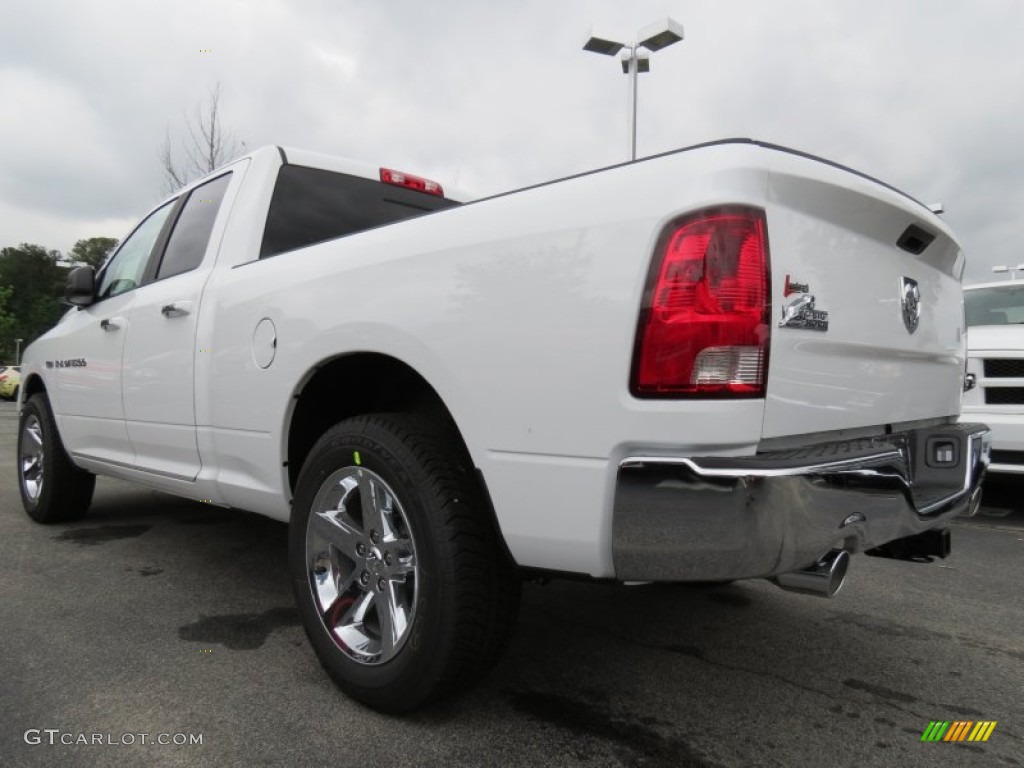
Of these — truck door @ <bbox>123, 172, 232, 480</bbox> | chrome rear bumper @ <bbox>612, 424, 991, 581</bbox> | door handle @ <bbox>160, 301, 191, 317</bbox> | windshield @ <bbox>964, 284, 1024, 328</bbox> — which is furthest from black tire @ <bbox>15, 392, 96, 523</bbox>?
windshield @ <bbox>964, 284, 1024, 328</bbox>

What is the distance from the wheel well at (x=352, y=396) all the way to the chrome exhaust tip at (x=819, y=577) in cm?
102

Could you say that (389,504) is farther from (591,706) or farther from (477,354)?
(591,706)

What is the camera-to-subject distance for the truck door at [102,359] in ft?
11.9

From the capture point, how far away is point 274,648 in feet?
8.58

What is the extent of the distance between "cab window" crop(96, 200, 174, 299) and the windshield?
554 centimetres

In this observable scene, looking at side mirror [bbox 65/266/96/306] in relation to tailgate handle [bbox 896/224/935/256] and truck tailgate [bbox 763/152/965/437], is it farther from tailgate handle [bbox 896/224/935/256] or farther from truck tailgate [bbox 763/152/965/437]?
tailgate handle [bbox 896/224/935/256]

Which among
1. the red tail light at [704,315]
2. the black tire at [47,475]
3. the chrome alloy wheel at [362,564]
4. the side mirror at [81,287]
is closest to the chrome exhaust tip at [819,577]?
the red tail light at [704,315]

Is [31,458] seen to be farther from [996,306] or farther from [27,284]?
[27,284]

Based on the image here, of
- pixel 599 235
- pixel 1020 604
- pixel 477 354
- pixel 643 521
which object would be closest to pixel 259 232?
pixel 477 354

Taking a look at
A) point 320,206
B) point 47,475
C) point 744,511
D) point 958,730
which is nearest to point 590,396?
point 744,511

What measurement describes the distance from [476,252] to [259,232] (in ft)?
4.93

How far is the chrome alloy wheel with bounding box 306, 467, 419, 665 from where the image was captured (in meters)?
2.06

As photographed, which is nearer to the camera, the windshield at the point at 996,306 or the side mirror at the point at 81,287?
the side mirror at the point at 81,287

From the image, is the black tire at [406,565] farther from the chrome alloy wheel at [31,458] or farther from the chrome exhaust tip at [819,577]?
the chrome alloy wheel at [31,458]
